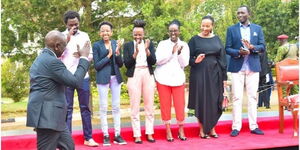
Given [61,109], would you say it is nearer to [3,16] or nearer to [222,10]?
[3,16]

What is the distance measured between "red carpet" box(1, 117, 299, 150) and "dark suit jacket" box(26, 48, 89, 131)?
1.42 m

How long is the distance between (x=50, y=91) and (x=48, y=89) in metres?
0.02

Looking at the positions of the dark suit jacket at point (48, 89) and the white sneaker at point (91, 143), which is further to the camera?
the white sneaker at point (91, 143)

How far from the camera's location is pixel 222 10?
41.2 ft

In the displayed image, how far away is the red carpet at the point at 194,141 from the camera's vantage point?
472cm

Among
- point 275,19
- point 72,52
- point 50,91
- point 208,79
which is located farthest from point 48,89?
point 275,19

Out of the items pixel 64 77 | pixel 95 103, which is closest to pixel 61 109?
pixel 64 77

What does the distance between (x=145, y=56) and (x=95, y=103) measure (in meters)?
8.20

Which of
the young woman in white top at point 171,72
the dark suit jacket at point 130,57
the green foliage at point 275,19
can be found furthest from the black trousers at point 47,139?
the green foliage at point 275,19

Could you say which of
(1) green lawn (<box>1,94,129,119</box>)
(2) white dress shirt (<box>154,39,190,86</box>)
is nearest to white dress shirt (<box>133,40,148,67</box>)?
(2) white dress shirt (<box>154,39,190,86</box>)

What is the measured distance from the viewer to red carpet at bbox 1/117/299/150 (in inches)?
186

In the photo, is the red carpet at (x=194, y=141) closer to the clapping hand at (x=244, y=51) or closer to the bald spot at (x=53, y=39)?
the clapping hand at (x=244, y=51)

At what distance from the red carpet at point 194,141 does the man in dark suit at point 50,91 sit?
4.49ft

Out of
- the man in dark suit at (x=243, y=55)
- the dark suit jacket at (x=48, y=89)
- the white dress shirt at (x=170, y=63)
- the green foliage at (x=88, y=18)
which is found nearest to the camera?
the dark suit jacket at (x=48, y=89)
